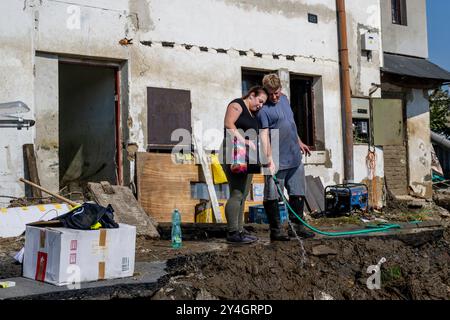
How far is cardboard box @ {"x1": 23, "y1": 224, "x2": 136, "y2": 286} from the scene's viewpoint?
14.3ft

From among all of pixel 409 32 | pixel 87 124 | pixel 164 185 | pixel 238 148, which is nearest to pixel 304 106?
pixel 164 185

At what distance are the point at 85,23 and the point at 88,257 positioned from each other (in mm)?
5292

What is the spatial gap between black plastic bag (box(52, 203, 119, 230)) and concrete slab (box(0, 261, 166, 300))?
460mm

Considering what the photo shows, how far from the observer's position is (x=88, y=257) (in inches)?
177

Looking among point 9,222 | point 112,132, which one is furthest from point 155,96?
point 9,222

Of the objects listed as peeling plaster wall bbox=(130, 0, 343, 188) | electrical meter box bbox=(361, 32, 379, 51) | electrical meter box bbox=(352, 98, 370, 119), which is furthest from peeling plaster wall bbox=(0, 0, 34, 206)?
electrical meter box bbox=(361, 32, 379, 51)

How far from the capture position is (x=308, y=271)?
4.87 meters

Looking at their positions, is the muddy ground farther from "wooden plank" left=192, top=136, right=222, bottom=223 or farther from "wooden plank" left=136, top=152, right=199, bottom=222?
"wooden plank" left=192, top=136, right=222, bottom=223

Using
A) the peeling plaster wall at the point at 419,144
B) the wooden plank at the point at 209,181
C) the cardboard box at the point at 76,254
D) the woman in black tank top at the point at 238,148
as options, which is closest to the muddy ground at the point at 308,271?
the woman in black tank top at the point at 238,148

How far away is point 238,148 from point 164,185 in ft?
11.6

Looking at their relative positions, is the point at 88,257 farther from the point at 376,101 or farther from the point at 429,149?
the point at 429,149

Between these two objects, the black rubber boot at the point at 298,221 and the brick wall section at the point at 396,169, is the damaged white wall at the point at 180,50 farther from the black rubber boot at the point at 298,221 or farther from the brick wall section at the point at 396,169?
the black rubber boot at the point at 298,221

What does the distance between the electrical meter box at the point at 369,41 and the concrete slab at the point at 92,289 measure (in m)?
9.09
